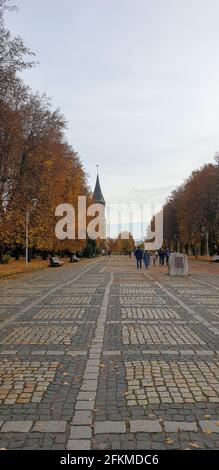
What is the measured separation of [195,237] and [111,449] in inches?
2245

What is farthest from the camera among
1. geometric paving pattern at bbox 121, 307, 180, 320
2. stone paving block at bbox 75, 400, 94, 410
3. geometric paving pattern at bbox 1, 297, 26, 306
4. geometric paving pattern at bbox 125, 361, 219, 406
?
geometric paving pattern at bbox 1, 297, 26, 306

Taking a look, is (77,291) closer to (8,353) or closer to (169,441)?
(8,353)

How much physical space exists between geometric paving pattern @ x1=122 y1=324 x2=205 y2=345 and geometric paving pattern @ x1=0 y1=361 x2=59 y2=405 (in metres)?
2.22

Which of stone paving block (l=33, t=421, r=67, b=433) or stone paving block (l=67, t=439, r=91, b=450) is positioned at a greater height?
stone paving block (l=67, t=439, r=91, b=450)

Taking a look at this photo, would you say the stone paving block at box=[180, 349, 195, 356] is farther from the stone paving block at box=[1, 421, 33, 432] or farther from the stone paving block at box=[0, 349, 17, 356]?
the stone paving block at box=[1, 421, 33, 432]

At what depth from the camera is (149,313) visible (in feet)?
41.6

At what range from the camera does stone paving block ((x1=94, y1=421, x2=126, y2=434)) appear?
4.67 metres

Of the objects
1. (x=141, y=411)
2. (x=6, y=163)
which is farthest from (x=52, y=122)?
(x=141, y=411)

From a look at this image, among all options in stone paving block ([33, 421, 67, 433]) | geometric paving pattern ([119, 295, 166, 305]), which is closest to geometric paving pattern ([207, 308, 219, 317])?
geometric paving pattern ([119, 295, 166, 305])

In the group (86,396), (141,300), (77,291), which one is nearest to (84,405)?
(86,396)

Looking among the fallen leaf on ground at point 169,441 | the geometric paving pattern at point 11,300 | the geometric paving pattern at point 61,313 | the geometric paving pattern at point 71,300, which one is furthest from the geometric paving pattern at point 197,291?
the fallen leaf on ground at point 169,441

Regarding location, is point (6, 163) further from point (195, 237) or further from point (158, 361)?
point (195, 237)

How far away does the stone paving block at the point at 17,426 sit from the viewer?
4730 mm

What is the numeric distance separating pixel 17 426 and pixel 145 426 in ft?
4.08
